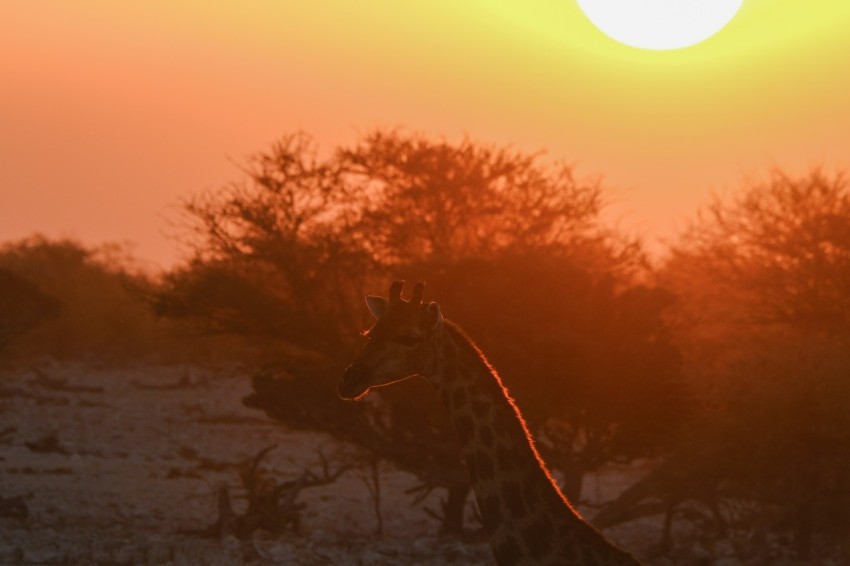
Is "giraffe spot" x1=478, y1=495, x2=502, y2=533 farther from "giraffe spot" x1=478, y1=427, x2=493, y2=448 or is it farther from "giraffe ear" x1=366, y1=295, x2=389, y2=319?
"giraffe ear" x1=366, y1=295, x2=389, y2=319

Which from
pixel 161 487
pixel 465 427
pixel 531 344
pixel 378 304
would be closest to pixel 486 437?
pixel 465 427

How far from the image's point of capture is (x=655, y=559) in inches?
890

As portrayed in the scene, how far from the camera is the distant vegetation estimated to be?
22531 mm

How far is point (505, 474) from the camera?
9.07 m

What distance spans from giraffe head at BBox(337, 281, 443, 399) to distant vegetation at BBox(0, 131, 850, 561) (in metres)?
12.7

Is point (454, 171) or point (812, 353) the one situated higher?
point (454, 171)

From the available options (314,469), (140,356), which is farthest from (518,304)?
(140,356)

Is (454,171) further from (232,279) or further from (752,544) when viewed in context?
(752,544)

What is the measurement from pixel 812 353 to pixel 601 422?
379 centimetres

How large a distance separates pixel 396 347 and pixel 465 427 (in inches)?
25.2

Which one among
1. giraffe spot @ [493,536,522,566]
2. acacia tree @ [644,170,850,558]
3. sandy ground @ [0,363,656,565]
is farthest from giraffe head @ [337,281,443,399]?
acacia tree @ [644,170,850,558]

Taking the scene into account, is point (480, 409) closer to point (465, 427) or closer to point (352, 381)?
point (465, 427)

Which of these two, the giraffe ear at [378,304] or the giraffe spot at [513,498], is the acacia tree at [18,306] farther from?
the giraffe spot at [513,498]

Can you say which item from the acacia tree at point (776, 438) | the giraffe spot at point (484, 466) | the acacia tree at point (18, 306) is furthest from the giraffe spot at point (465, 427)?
the acacia tree at point (18, 306)
